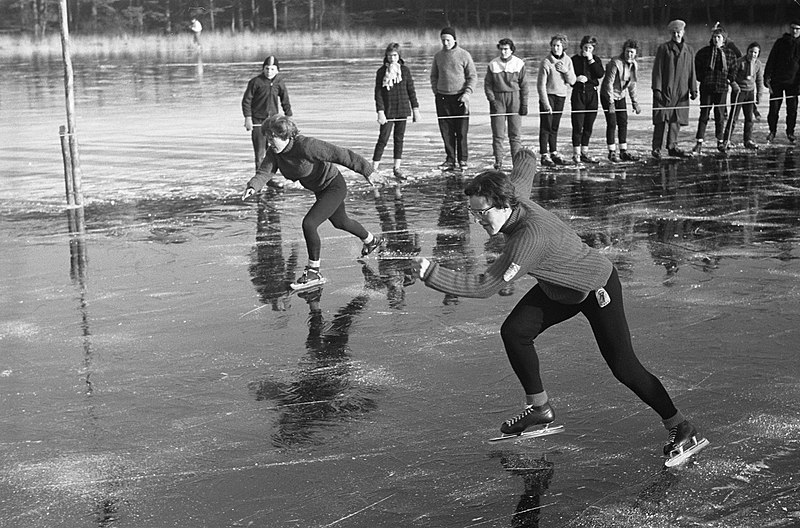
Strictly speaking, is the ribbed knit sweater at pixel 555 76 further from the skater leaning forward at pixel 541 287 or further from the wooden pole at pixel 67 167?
the skater leaning forward at pixel 541 287

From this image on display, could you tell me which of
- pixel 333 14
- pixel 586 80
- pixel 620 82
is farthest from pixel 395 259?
pixel 333 14

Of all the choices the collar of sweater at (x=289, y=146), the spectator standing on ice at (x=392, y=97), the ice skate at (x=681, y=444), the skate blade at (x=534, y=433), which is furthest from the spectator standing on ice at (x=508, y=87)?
the ice skate at (x=681, y=444)

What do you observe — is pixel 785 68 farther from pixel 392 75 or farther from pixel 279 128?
pixel 279 128

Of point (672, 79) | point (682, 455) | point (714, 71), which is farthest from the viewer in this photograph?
point (714, 71)

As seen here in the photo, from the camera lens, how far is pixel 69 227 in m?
11.5

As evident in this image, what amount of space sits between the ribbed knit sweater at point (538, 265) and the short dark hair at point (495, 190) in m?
0.12

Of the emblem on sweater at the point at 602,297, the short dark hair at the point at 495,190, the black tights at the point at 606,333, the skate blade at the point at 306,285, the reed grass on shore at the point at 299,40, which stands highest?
the reed grass on shore at the point at 299,40

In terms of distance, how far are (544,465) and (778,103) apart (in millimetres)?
13689

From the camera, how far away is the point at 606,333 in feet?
16.3

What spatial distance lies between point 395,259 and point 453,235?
1.17 m

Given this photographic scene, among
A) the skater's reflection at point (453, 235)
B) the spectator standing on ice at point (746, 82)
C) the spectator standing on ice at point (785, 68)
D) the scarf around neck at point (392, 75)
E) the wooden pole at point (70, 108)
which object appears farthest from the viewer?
the spectator standing on ice at point (785, 68)

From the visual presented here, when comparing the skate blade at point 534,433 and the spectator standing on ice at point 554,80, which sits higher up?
the spectator standing on ice at point 554,80

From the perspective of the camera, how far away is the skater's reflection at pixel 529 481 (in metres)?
4.46

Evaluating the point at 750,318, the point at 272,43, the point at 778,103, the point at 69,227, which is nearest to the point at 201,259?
the point at 69,227
